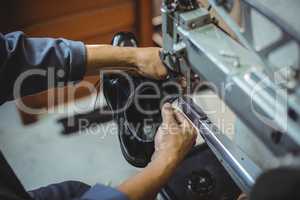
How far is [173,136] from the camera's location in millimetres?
906

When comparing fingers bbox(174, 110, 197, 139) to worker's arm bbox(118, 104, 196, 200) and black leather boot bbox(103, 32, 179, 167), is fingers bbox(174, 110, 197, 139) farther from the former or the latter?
black leather boot bbox(103, 32, 179, 167)

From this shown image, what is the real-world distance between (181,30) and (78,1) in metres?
1.02

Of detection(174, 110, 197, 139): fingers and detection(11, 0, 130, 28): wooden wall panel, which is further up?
detection(11, 0, 130, 28): wooden wall panel

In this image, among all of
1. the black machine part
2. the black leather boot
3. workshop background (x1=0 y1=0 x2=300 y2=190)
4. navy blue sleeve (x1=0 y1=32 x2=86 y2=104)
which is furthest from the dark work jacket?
workshop background (x1=0 y1=0 x2=300 y2=190)

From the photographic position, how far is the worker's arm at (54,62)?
3.19ft

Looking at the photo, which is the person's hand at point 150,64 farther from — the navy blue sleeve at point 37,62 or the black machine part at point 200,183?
the black machine part at point 200,183

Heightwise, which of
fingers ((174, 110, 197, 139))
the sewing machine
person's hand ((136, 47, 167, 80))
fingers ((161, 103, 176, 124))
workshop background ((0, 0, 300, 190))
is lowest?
workshop background ((0, 0, 300, 190))

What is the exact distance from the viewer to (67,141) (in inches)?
73.3

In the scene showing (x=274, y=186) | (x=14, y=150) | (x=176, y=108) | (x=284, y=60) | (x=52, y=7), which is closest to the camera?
(x=274, y=186)

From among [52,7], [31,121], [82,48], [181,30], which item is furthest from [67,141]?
[181,30]

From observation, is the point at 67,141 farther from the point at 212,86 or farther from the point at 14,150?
the point at 212,86

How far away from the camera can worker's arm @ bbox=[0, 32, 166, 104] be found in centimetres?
97

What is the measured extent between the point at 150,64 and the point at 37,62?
0.91 ft

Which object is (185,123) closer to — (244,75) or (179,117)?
(179,117)
